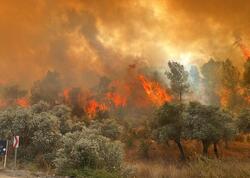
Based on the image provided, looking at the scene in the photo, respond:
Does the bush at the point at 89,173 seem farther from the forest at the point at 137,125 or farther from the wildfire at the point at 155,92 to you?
the wildfire at the point at 155,92

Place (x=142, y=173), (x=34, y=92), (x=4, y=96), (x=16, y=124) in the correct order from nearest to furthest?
1. (x=142, y=173)
2. (x=16, y=124)
3. (x=34, y=92)
4. (x=4, y=96)

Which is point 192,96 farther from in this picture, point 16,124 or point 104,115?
point 16,124

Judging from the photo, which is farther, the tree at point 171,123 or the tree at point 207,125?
the tree at point 171,123

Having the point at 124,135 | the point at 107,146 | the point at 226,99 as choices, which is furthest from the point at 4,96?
the point at 107,146

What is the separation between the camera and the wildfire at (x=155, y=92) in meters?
106

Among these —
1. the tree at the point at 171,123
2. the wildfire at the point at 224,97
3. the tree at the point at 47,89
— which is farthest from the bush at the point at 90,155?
the wildfire at the point at 224,97

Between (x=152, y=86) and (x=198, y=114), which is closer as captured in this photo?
(x=198, y=114)

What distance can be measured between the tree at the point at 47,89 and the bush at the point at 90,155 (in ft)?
218

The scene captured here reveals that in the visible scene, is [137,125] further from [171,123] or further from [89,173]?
[89,173]

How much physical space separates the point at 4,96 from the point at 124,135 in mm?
A: 58083

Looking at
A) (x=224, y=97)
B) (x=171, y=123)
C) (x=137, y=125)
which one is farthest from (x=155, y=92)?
(x=171, y=123)

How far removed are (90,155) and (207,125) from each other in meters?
30.1

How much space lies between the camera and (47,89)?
321ft

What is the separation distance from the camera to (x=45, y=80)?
3999 inches
